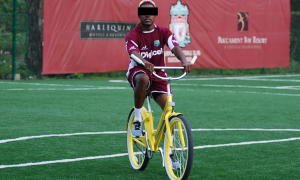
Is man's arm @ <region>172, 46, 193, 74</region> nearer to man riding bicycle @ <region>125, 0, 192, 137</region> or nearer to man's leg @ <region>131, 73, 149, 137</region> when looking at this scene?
man riding bicycle @ <region>125, 0, 192, 137</region>

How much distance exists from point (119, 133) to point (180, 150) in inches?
137

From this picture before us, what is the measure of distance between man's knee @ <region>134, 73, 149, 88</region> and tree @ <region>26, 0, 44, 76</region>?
50.3 ft

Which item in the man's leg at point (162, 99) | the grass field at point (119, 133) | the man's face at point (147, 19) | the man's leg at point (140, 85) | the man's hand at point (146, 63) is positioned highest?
the man's face at point (147, 19)

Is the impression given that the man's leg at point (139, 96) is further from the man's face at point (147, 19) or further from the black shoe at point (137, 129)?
the man's face at point (147, 19)

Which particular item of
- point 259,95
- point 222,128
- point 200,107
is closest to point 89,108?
point 200,107

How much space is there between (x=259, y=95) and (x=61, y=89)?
17.9ft

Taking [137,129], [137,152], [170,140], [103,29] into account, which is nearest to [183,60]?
[170,140]

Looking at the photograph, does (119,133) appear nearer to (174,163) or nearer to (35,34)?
(174,163)

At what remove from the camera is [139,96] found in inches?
245

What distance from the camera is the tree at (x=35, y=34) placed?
2106 centimetres

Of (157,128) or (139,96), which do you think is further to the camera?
(139,96)

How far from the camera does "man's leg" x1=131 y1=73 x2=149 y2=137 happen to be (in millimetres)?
6070

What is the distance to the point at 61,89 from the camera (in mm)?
17031

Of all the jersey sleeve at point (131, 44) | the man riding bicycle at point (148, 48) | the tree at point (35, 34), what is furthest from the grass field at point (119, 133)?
the tree at point (35, 34)
